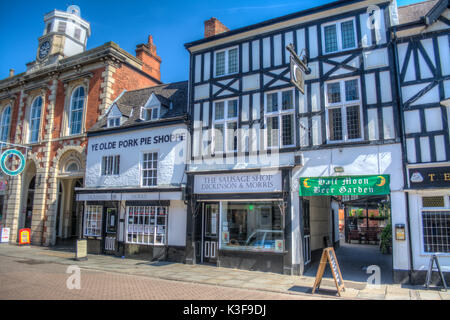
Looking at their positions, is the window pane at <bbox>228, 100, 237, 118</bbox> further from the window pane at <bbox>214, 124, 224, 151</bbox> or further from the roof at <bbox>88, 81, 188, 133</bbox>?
the roof at <bbox>88, 81, 188, 133</bbox>

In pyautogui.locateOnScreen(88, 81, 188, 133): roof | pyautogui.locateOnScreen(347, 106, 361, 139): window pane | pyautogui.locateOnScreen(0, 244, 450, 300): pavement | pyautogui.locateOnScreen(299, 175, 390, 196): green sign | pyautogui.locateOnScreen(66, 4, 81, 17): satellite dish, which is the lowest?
pyautogui.locateOnScreen(0, 244, 450, 300): pavement

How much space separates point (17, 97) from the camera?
23906mm

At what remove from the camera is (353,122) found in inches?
449

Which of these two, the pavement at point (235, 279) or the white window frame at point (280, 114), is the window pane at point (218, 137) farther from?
the pavement at point (235, 279)

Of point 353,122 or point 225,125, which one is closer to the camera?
point 353,122

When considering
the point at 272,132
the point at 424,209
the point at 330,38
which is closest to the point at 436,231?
the point at 424,209

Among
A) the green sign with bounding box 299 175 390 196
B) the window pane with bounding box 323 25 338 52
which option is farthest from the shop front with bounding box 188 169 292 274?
the window pane with bounding box 323 25 338 52

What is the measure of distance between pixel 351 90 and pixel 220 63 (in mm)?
5916

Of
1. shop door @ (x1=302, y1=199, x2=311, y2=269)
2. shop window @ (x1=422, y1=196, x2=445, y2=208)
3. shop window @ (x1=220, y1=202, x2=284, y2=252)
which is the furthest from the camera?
shop door @ (x1=302, y1=199, x2=311, y2=269)

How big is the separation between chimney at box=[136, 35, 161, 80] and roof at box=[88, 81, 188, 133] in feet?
14.6

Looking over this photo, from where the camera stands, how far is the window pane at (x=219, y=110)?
14.0 m

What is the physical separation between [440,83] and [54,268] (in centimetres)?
1522

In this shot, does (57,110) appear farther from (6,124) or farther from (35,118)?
(6,124)

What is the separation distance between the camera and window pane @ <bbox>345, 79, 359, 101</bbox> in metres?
11.5
